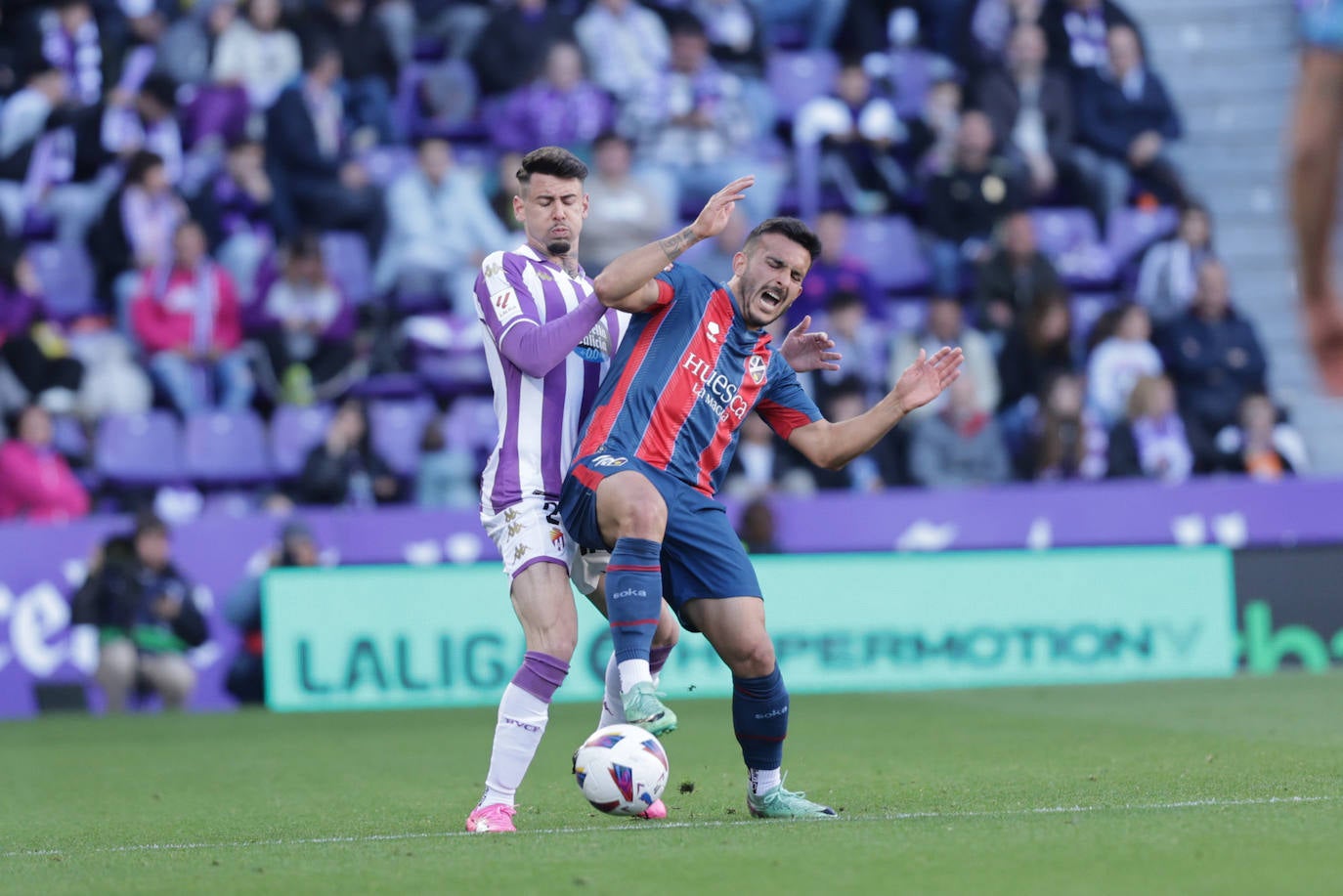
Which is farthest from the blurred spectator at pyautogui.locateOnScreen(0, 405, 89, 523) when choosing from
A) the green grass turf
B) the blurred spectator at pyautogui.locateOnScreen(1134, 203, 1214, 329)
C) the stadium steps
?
the stadium steps

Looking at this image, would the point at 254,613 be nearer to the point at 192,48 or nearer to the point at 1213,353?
the point at 192,48

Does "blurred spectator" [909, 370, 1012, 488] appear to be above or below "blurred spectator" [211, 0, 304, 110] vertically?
below

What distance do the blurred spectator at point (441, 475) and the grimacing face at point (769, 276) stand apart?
791cm

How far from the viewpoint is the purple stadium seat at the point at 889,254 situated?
56.7 feet

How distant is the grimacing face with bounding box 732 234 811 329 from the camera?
6.86 meters

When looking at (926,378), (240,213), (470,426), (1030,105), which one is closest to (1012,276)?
(1030,105)

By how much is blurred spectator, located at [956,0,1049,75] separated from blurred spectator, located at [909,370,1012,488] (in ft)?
15.7

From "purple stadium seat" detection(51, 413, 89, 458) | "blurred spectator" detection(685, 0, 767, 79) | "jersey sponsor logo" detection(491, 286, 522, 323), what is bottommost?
"purple stadium seat" detection(51, 413, 89, 458)

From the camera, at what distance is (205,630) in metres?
13.4

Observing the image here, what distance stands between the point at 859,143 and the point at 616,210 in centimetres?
302

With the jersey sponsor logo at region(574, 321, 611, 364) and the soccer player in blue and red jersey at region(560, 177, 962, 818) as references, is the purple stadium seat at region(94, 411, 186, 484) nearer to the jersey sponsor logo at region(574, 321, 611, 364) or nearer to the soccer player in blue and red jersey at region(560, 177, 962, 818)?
the jersey sponsor logo at region(574, 321, 611, 364)

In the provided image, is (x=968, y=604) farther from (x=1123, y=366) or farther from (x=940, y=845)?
(x=940, y=845)

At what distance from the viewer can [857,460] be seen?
15234 mm

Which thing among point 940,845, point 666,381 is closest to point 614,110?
point 666,381
